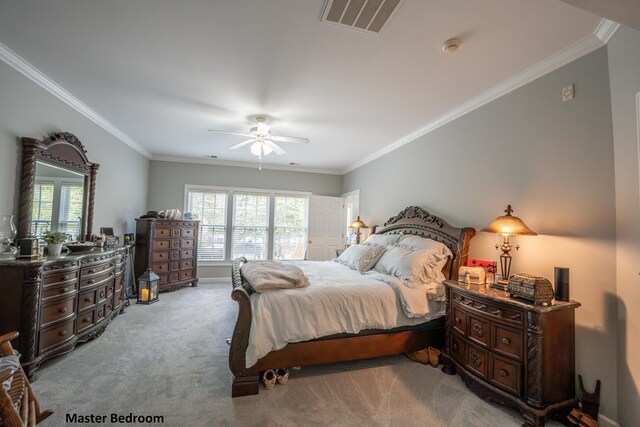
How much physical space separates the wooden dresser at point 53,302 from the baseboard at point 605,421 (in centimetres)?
420

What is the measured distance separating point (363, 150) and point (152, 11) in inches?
146

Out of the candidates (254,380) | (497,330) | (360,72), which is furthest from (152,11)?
(497,330)

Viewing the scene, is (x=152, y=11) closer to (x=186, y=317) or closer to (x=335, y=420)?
(x=335, y=420)

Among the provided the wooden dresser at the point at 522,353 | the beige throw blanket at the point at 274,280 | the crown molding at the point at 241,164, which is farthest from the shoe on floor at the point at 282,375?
the crown molding at the point at 241,164

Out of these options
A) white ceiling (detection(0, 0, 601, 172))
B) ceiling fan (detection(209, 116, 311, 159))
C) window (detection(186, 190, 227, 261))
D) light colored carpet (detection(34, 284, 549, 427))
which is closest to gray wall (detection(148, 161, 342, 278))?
window (detection(186, 190, 227, 261))

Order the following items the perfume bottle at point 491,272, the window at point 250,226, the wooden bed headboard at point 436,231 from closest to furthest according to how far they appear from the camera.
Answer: the perfume bottle at point 491,272
the wooden bed headboard at point 436,231
the window at point 250,226

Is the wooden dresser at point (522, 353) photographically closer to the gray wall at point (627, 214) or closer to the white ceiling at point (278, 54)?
the gray wall at point (627, 214)

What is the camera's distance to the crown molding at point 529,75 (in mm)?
1932

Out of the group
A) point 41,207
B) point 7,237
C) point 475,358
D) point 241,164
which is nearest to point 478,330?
point 475,358

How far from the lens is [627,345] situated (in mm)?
1703

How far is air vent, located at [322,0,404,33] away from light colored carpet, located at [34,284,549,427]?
2718 mm

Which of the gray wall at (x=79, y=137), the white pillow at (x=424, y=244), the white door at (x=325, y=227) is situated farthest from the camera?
the white door at (x=325, y=227)

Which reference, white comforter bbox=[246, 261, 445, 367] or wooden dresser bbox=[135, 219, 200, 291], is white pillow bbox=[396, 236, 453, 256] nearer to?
white comforter bbox=[246, 261, 445, 367]

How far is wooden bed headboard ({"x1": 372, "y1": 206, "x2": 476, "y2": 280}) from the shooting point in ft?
9.28
